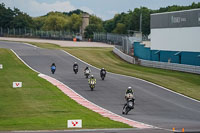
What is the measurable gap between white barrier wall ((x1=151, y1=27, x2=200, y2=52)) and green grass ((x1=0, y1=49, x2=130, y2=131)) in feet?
79.3

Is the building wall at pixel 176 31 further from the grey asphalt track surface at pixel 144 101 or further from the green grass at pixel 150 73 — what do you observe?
the grey asphalt track surface at pixel 144 101

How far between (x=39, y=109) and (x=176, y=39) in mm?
40021

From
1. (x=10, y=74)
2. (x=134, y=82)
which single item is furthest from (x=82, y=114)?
(x=10, y=74)

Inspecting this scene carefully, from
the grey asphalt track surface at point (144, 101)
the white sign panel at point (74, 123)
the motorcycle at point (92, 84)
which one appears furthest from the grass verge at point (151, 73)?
the white sign panel at point (74, 123)

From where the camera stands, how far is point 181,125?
22.7 m

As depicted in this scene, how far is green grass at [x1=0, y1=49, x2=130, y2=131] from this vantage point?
22.1 metres

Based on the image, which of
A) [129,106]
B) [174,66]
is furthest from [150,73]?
[129,106]

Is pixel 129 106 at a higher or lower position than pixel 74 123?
lower

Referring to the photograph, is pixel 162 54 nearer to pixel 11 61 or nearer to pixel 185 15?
pixel 185 15

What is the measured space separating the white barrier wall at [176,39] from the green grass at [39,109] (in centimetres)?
2416

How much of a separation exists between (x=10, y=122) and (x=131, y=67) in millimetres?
40168

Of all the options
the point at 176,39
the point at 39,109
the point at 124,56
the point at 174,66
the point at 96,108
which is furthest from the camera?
the point at 124,56

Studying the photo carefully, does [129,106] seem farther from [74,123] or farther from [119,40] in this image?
[119,40]

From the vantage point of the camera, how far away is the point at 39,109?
27.7 meters
